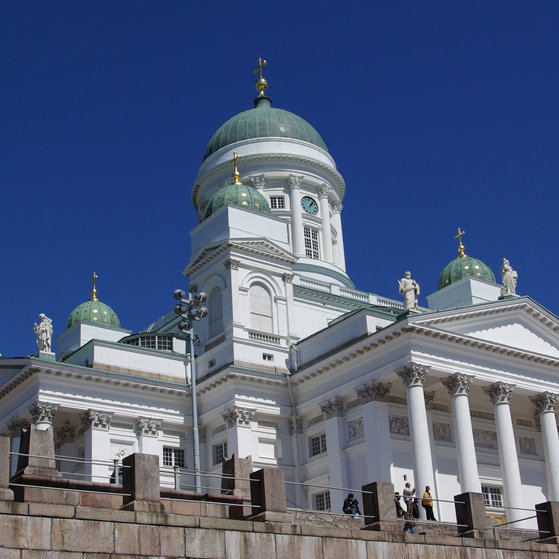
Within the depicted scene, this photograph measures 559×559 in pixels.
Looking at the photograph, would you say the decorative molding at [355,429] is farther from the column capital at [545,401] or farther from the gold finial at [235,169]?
the gold finial at [235,169]

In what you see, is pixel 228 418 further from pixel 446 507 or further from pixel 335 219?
pixel 335 219

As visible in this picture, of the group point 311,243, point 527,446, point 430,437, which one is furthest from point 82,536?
point 311,243

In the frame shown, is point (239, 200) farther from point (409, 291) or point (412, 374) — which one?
point (412, 374)

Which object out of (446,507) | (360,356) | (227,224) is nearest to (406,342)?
(360,356)

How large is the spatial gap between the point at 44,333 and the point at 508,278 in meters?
20.4

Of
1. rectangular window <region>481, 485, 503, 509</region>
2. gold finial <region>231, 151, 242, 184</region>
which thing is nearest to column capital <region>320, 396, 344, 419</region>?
rectangular window <region>481, 485, 503, 509</region>

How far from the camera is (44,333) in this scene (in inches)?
1650

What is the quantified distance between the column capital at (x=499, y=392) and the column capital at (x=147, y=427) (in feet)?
45.4

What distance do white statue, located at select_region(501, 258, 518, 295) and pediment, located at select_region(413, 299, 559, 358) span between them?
1.29 m

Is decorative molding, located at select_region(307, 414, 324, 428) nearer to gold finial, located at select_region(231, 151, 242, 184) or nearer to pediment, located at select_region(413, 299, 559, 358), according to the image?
pediment, located at select_region(413, 299, 559, 358)

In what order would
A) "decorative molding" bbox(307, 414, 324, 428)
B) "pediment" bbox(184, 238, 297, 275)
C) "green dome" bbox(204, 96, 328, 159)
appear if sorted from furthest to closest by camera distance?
"green dome" bbox(204, 96, 328, 159), "pediment" bbox(184, 238, 297, 275), "decorative molding" bbox(307, 414, 324, 428)

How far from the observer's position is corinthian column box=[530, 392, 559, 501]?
41.1m

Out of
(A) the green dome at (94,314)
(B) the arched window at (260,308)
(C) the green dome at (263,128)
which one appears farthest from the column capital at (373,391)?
(C) the green dome at (263,128)

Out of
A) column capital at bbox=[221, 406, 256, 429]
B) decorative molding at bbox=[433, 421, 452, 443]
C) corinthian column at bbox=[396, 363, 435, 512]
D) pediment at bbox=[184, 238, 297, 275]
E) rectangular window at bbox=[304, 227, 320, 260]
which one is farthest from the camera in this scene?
rectangular window at bbox=[304, 227, 320, 260]
